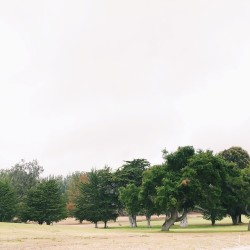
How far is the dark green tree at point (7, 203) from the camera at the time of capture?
282ft

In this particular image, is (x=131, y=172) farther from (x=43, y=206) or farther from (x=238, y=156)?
(x=238, y=156)

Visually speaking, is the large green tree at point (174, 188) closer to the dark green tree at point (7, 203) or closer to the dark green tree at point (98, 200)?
the dark green tree at point (98, 200)

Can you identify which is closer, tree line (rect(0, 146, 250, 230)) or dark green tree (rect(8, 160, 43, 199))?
tree line (rect(0, 146, 250, 230))

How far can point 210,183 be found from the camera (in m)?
53.3

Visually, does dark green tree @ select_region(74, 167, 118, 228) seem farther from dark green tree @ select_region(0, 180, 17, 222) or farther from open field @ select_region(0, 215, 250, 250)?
open field @ select_region(0, 215, 250, 250)

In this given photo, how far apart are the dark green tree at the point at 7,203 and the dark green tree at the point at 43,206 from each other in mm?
4625

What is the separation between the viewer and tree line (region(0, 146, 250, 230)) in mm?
51906

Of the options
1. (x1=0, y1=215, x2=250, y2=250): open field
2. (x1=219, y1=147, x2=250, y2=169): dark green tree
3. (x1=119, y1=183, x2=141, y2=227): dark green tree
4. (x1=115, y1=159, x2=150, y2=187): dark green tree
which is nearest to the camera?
(x1=0, y1=215, x2=250, y2=250): open field

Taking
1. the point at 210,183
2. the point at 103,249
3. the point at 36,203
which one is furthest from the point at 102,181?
the point at 103,249

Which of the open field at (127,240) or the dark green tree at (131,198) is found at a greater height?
the dark green tree at (131,198)

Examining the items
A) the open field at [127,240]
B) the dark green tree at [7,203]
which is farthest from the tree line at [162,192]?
the open field at [127,240]

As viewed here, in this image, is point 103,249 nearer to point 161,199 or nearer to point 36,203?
point 161,199

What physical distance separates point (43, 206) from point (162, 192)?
39818 millimetres

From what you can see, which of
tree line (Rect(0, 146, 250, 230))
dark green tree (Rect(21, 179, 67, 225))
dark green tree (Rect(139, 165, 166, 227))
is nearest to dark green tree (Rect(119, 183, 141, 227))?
tree line (Rect(0, 146, 250, 230))
